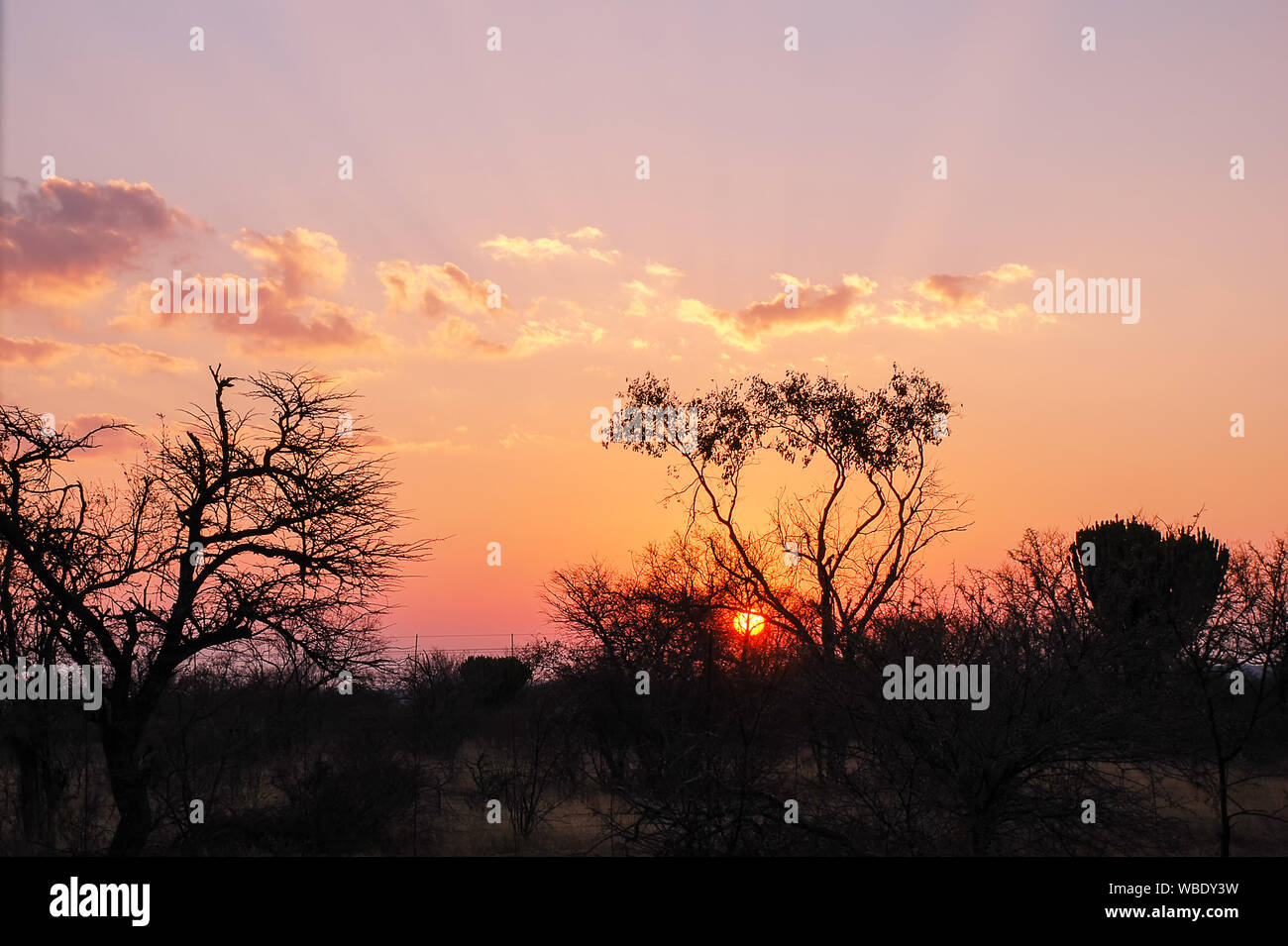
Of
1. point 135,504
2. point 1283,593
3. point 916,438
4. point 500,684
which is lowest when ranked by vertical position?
point 500,684

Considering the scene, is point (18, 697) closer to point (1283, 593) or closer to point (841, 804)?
point (841, 804)

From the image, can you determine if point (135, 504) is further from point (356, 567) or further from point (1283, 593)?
point (1283, 593)

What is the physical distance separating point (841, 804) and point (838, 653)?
2339 millimetres

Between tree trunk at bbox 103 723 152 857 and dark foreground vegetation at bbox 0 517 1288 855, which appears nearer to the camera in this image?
dark foreground vegetation at bbox 0 517 1288 855

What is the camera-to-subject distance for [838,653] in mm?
15609

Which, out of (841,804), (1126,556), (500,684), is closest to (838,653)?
(841,804)

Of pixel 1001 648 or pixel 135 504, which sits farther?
pixel 135 504

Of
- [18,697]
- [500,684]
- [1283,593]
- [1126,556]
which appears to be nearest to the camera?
[18,697]

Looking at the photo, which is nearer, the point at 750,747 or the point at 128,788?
the point at 750,747

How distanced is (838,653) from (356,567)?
8.64 meters

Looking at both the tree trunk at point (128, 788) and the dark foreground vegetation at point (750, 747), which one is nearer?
the dark foreground vegetation at point (750, 747)
